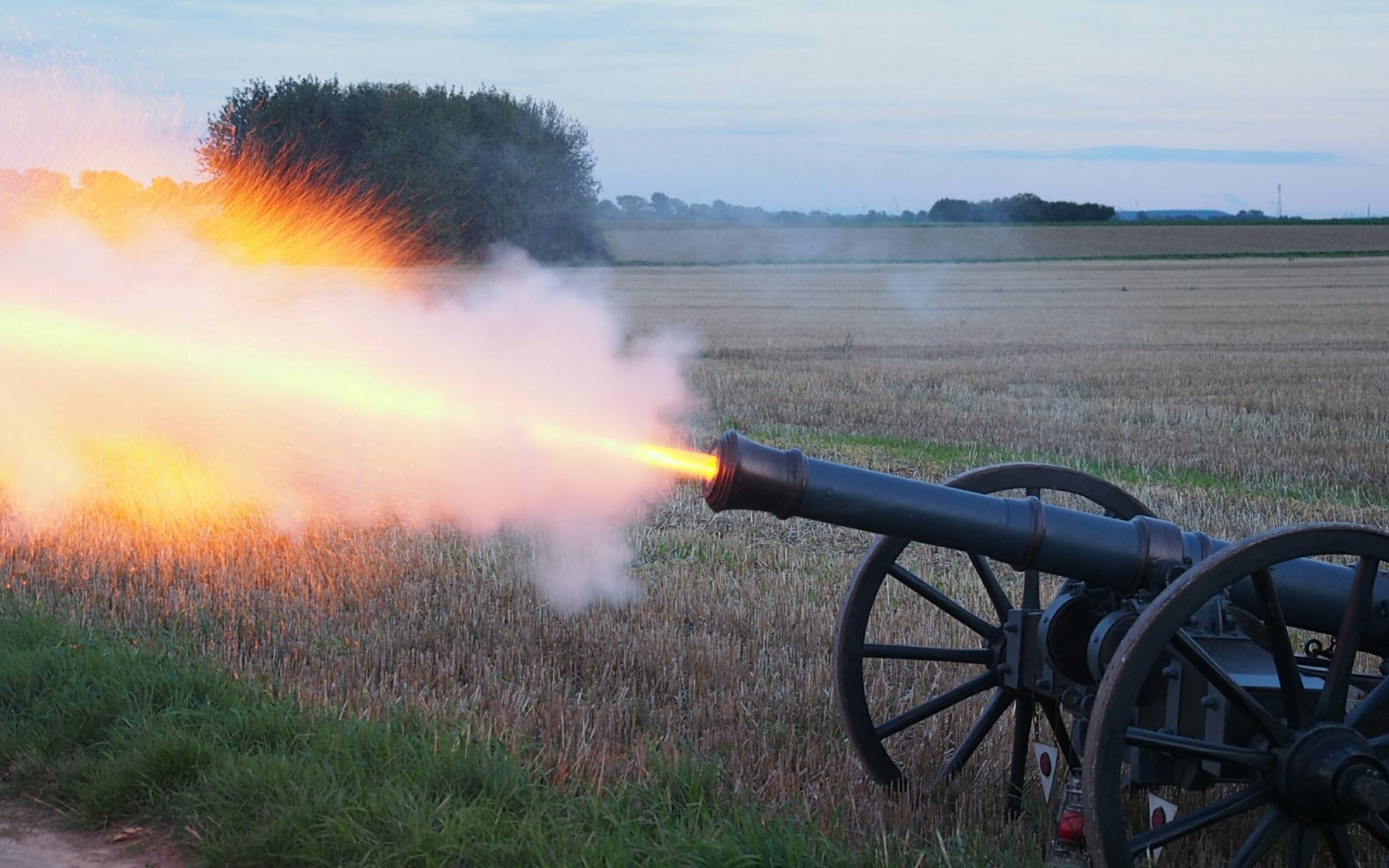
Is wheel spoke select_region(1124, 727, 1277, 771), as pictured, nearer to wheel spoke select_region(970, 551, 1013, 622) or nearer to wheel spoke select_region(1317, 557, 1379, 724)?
wheel spoke select_region(1317, 557, 1379, 724)

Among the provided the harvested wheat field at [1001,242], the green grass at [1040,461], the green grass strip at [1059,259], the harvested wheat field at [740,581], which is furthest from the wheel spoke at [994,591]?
the green grass strip at [1059,259]

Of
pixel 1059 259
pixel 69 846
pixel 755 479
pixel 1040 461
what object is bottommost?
pixel 69 846

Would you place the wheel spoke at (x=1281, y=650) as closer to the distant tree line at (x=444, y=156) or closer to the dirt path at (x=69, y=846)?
the dirt path at (x=69, y=846)

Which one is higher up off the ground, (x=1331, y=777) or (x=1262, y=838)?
(x=1331, y=777)

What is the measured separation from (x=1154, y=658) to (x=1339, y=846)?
89 centimetres

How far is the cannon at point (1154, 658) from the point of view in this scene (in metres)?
3.87

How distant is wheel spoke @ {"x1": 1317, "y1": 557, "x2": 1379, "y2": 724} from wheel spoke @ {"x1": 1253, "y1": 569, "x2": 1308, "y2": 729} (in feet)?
0.26

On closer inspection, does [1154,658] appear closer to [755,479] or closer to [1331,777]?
[1331,777]

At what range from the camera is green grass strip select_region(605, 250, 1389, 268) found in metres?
56.0

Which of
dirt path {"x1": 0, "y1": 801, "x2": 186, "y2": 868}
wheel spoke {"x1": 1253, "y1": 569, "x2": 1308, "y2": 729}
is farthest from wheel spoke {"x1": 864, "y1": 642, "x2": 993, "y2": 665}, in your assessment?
dirt path {"x1": 0, "y1": 801, "x2": 186, "y2": 868}

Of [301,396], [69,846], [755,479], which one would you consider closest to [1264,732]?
[755,479]

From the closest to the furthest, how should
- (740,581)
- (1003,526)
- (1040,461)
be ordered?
(1003,526) < (740,581) < (1040,461)

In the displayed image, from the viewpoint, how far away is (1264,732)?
4.02m

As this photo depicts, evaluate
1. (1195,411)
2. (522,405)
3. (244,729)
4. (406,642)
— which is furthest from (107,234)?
(1195,411)
